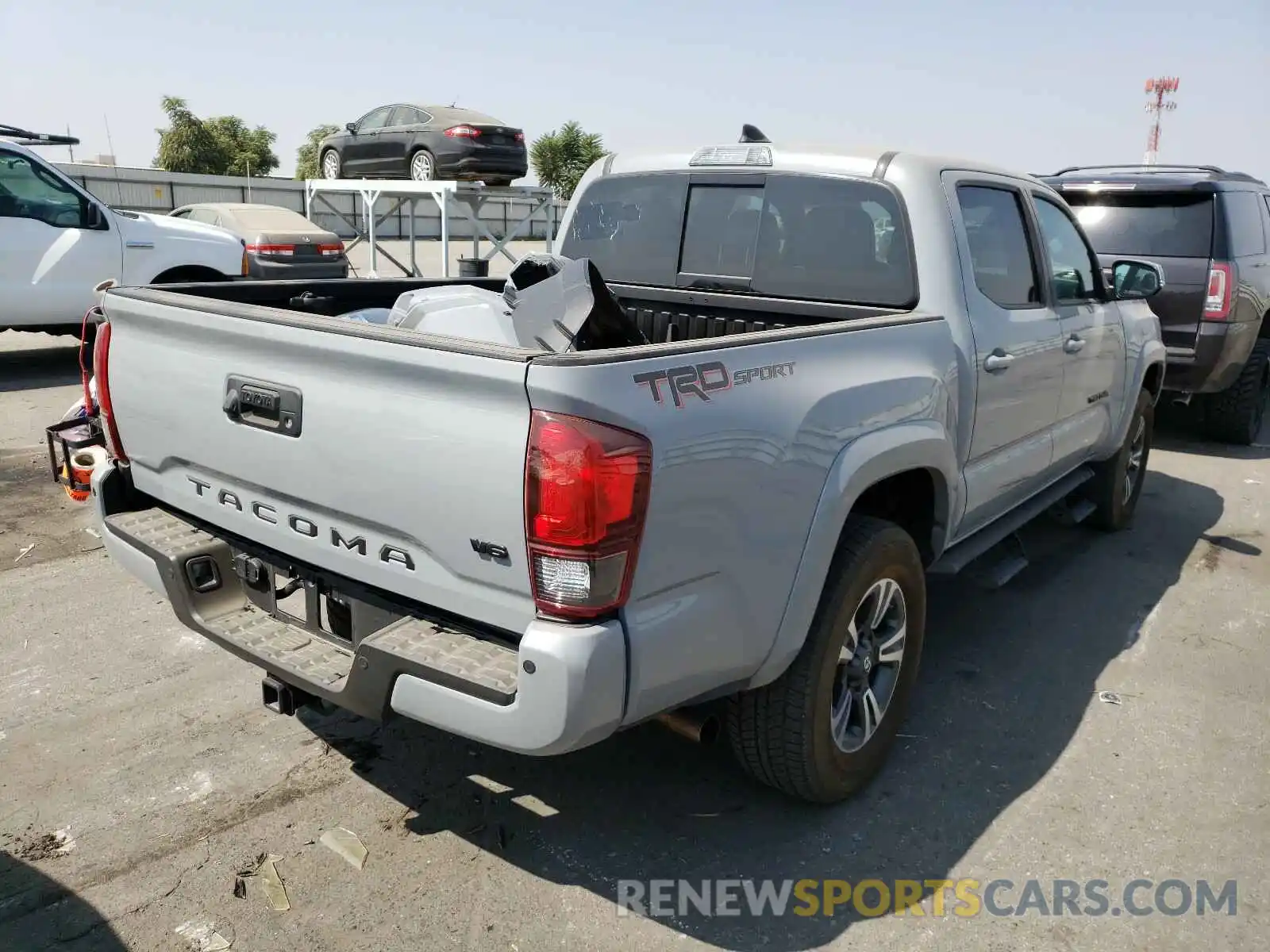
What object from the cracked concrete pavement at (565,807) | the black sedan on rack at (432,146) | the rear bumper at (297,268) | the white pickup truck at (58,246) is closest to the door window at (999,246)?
the cracked concrete pavement at (565,807)

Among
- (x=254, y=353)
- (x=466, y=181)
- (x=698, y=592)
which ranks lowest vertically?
(x=698, y=592)

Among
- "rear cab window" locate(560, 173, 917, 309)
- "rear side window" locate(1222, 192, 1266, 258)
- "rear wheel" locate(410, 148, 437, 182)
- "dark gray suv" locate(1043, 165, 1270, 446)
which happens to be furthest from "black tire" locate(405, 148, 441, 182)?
"rear cab window" locate(560, 173, 917, 309)

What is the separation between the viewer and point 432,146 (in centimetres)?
1636

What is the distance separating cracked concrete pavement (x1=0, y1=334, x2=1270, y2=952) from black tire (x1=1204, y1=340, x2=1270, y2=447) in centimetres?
453

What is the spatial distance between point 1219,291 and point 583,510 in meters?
7.18

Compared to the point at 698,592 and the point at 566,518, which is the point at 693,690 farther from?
the point at 566,518

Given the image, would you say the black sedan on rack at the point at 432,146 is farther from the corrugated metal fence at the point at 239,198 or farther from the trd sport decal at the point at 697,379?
the trd sport decal at the point at 697,379

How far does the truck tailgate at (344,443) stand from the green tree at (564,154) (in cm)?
5310

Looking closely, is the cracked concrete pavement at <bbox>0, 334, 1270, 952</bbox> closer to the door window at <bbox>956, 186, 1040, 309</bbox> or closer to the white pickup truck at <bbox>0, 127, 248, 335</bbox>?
the door window at <bbox>956, 186, 1040, 309</bbox>

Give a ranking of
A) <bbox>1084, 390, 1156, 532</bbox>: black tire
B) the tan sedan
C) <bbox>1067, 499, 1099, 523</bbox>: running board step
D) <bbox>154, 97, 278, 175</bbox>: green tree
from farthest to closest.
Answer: <bbox>154, 97, 278, 175</bbox>: green tree
the tan sedan
<bbox>1084, 390, 1156, 532</bbox>: black tire
<bbox>1067, 499, 1099, 523</bbox>: running board step

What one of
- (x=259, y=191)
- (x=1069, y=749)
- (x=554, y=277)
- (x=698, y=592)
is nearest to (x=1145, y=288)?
(x=1069, y=749)

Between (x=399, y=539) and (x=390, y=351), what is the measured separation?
17.7 inches

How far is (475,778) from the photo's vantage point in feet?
10.6

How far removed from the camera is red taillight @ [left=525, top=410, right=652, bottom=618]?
2098 mm
